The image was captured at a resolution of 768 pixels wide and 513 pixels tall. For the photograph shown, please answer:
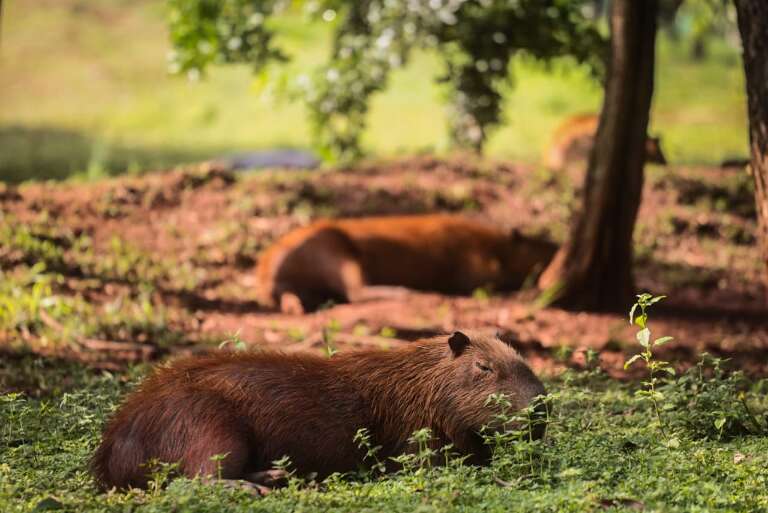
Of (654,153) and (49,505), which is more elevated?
(654,153)

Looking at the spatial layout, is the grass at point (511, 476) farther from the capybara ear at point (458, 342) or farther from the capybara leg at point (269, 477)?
the capybara ear at point (458, 342)

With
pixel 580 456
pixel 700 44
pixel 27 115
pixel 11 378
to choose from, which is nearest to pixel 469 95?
pixel 11 378

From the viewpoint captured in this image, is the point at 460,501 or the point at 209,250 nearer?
the point at 460,501

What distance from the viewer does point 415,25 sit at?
10.5 metres

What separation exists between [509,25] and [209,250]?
378 cm

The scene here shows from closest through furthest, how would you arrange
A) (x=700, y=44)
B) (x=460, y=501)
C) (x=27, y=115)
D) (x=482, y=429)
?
1. (x=460, y=501)
2. (x=482, y=429)
3. (x=27, y=115)
4. (x=700, y=44)

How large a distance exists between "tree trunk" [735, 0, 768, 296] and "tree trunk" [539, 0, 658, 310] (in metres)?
1.84

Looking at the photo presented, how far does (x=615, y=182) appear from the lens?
784 centimetres

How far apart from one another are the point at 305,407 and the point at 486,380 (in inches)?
29.6

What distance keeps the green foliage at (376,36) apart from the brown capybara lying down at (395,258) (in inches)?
69.8

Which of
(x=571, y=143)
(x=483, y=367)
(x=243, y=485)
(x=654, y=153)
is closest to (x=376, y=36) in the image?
(x=571, y=143)

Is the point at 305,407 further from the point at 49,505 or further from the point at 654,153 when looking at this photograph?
the point at 654,153

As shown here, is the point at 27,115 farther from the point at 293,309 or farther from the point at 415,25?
the point at 293,309

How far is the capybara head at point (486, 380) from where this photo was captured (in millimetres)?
4598
